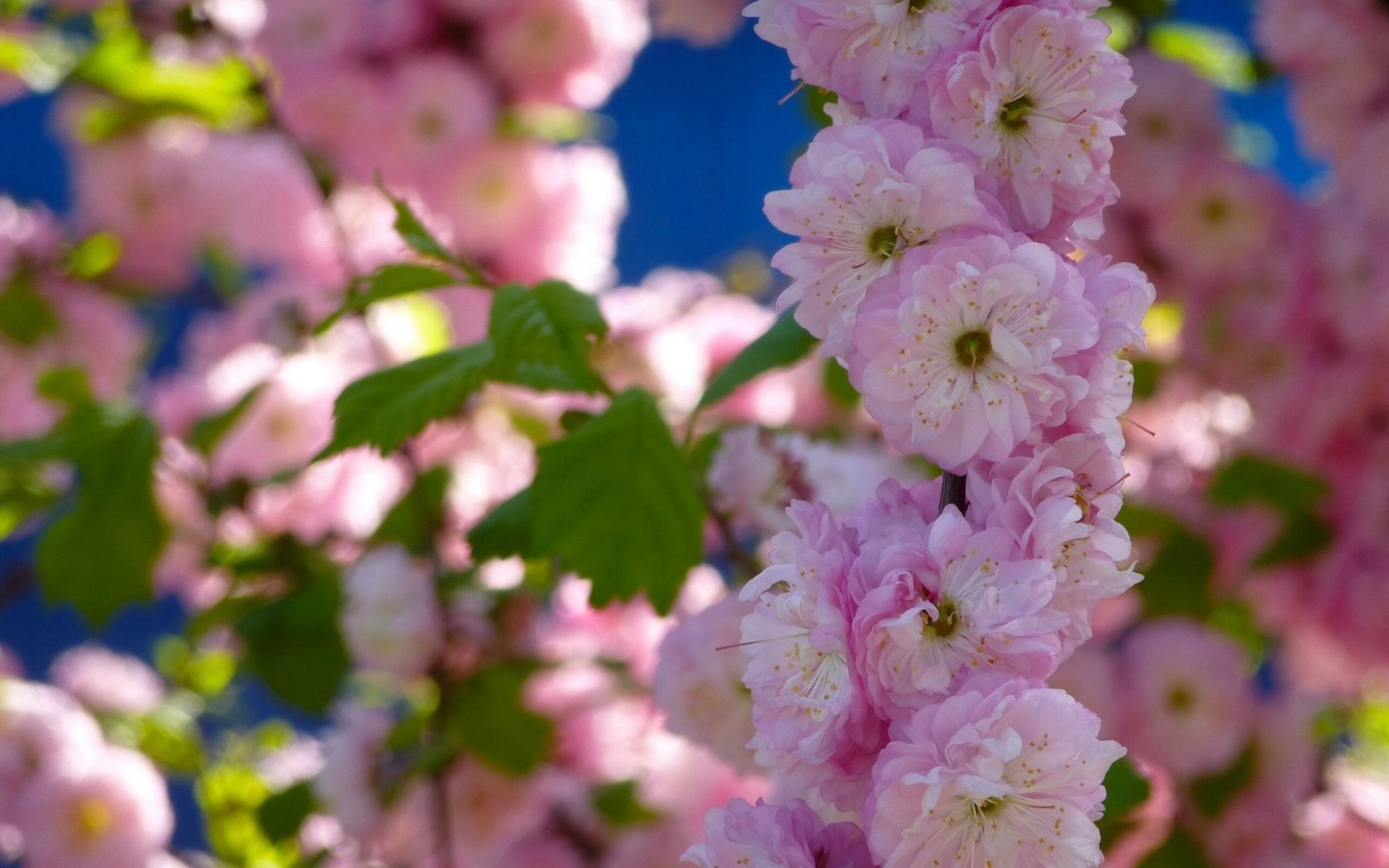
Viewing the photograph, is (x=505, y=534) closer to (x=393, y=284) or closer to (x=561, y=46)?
(x=393, y=284)

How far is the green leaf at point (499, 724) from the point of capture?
641 mm

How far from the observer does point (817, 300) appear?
0.94 ft

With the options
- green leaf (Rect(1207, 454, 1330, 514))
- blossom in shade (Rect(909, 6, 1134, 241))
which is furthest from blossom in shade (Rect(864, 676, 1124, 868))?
green leaf (Rect(1207, 454, 1330, 514))

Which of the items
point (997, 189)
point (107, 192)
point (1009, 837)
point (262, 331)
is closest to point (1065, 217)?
point (997, 189)

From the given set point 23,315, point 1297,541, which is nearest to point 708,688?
point 1297,541

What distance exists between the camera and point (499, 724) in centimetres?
65

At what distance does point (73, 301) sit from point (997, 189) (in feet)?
3.37

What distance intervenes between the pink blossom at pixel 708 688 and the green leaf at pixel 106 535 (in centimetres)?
29

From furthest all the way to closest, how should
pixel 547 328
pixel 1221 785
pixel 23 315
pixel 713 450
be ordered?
pixel 23 315 → pixel 1221 785 → pixel 713 450 → pixel 547 328

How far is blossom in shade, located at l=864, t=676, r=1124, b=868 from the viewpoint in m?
0.24

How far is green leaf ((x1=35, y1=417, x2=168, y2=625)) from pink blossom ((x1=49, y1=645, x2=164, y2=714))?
1.68ft

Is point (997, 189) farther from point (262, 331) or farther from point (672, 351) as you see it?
point (262, 331)

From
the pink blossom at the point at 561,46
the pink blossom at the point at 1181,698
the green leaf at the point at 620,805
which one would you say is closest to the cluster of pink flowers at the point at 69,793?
the green leaf at the point at 620,805

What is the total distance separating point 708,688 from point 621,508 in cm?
11
